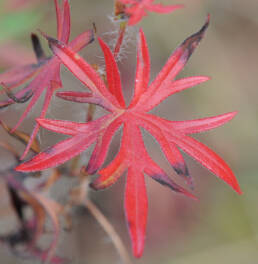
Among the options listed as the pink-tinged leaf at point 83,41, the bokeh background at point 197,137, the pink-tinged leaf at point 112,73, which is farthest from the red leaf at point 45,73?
the bokeh background at point 197,137

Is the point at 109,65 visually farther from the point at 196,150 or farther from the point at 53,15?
the point at 53,15

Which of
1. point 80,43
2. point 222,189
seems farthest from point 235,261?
point 80,43

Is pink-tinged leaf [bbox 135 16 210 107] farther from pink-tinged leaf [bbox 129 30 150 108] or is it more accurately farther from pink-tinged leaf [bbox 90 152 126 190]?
pink-tinged leaf [bbox 90 152 126 190]

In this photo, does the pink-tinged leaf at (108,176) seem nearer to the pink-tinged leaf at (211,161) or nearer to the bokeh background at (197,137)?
the pink-tinged leaf at (211,161)

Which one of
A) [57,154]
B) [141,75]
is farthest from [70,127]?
[141,75]

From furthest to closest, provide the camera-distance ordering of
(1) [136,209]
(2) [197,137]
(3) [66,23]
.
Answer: (2) [197,137]
(3) [66,23]
(1) [136,209]

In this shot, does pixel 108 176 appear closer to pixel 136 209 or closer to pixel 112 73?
pixel 136 209

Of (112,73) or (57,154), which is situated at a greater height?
(112,73)

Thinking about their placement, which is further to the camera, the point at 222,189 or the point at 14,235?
the point at 222,189
